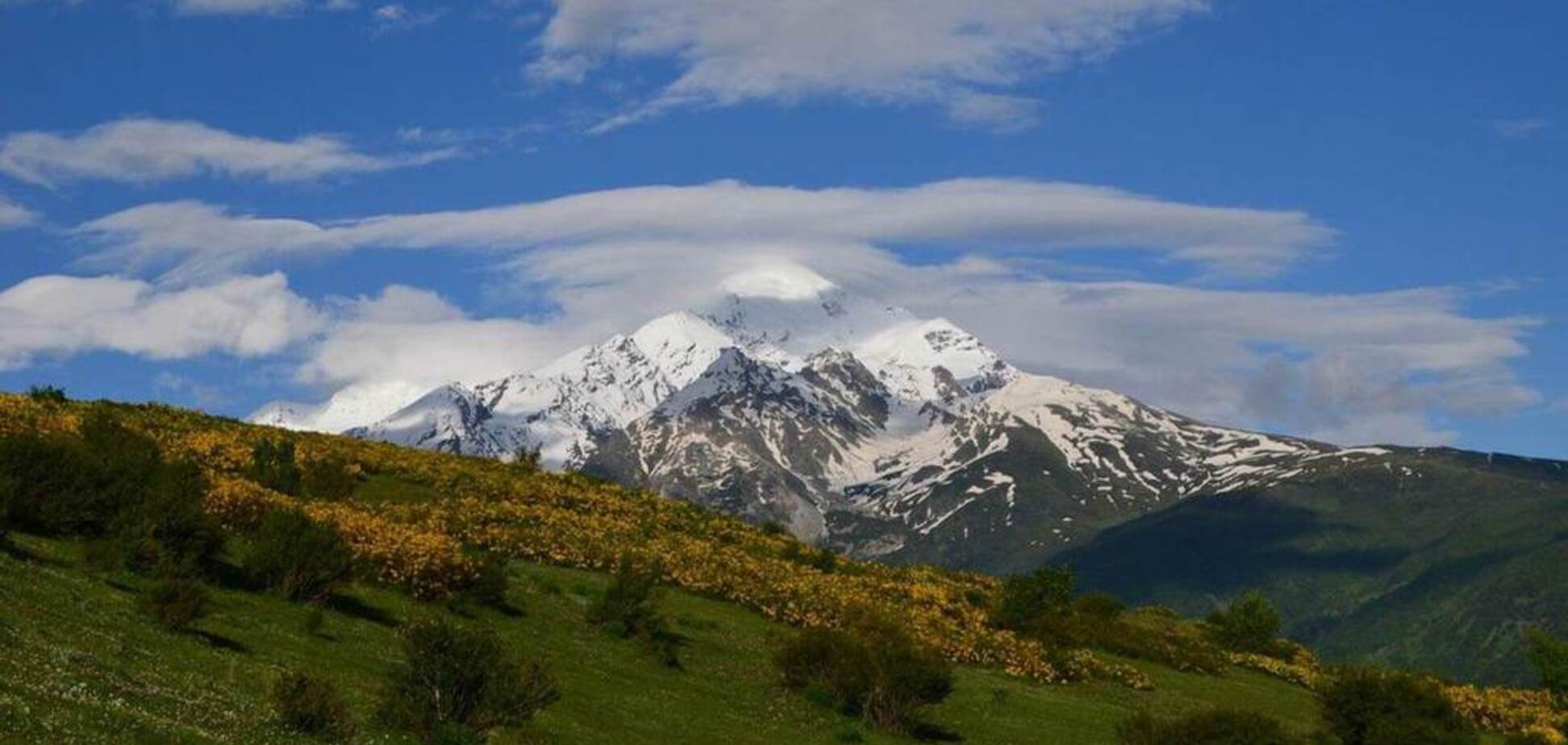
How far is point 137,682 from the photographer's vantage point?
2830 centimetres

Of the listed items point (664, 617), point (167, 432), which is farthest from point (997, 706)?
point (167, 432)

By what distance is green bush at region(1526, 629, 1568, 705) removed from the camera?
7250 cm

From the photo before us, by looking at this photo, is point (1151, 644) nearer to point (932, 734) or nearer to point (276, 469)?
point (932, 734)

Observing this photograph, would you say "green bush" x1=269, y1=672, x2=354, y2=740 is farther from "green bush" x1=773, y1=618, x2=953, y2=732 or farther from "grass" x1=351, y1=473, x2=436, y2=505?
"grass" x1=351, y1=473, x2=436, y2=505

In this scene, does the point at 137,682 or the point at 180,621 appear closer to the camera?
the point at 137,682

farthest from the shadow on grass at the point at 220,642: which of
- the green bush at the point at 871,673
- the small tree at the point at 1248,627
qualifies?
the small tree at the point at 1248,627

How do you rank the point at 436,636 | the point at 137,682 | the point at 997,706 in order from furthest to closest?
the point at 997,706 < the point at 436,636 < the point at 137,682

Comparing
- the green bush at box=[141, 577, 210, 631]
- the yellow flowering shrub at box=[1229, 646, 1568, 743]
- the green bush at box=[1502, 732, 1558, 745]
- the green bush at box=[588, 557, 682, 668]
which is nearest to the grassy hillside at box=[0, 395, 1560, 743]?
the yellow flowering shrub at box=[1229, 646, 1568, 743]

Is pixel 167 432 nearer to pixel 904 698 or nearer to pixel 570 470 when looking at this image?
pixel 570 470

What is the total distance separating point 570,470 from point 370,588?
97.1 feet

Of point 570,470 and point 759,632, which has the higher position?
point 570,470

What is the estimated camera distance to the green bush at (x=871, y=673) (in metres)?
45.9

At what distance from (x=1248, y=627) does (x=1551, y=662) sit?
13.7m

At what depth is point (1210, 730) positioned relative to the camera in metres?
42.6
